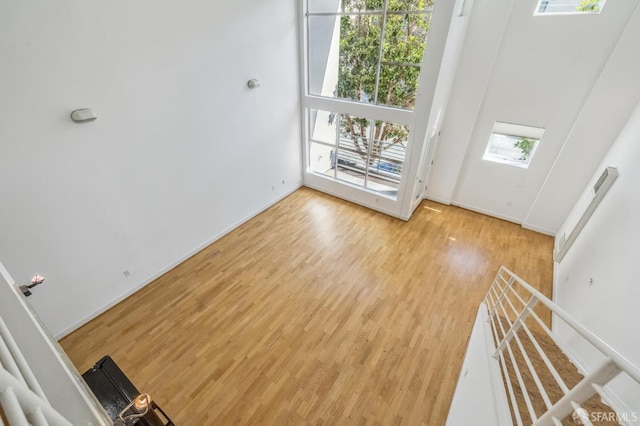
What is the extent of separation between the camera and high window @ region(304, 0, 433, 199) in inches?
177

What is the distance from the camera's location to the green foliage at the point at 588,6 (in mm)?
3920

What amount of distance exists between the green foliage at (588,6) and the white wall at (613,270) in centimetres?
170

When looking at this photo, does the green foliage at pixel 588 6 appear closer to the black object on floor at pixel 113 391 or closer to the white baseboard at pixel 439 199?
the white baseboard at pixel 439 199

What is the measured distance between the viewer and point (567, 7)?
4.10 m

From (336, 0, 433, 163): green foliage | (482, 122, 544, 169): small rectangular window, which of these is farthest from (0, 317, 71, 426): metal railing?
(482, 122, 544, 169): small rectangular window

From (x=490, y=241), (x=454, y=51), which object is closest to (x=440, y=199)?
(x=490, y=241)

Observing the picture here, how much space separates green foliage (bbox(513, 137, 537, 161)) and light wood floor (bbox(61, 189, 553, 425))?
162cm

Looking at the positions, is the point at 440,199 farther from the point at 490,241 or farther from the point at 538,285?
the point at 538,285

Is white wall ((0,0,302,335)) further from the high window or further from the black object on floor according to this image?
the black object on floor

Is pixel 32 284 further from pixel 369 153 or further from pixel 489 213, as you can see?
pixel 489 213

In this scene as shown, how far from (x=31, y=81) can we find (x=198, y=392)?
356cm

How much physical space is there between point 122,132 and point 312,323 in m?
3.48

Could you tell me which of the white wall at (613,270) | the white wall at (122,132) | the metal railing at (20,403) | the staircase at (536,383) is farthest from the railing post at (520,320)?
the white wall at (122,132)

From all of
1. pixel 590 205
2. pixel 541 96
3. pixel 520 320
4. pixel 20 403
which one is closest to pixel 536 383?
pixel 520 320
